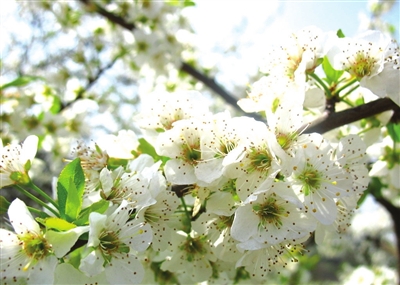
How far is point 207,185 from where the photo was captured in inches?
42.9

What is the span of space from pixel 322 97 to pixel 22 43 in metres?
5.84

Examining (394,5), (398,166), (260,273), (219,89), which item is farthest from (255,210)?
(394,5)

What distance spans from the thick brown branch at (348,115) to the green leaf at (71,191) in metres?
0.72

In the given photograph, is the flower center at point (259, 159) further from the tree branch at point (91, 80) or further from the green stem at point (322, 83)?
the tree branch at point (91, 80)

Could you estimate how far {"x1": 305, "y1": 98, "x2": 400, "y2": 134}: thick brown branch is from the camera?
125 centimetres

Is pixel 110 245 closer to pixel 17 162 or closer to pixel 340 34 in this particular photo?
pixel 17 162

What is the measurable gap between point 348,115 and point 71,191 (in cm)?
89

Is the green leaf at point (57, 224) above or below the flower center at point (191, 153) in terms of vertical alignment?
below

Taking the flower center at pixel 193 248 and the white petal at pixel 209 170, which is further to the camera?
the flower center at pixel 193 248

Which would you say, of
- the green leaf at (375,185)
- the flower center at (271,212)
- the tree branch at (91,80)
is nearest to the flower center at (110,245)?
the flower center at (271,212)

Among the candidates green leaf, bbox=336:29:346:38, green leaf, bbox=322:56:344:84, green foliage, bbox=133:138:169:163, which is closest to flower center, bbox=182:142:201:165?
green foliage, bbox=133:138:169:163

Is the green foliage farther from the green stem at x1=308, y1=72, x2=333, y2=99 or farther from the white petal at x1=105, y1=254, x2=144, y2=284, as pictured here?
the green stem at x1=308, y1=72, x2=333, y2=99

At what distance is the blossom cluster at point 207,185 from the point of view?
1016 millimetres

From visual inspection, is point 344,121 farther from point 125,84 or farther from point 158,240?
point 125,84
